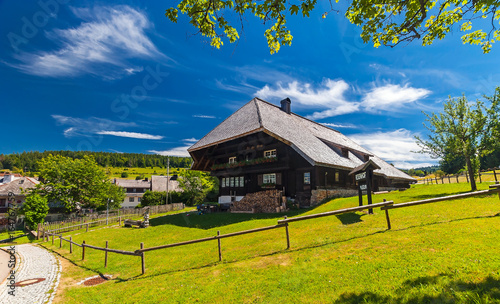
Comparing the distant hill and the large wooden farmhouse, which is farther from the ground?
the distant hill

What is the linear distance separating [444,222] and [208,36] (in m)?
11.1

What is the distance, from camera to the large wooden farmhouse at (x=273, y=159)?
2245 centimetres

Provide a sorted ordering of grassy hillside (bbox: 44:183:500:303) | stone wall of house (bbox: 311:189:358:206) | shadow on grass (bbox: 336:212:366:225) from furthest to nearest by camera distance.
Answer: stone wall of house (bbox: 311:189:358:206), shadow on grass (bbox: 336:212:366:225), grassy hillside (bbox: 44:183:500:303)

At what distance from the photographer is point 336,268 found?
655cm

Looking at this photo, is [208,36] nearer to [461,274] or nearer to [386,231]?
[461,274]

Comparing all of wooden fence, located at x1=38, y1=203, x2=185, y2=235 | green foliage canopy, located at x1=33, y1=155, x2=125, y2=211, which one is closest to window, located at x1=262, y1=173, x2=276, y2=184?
wooden fence, located at x1=38, y1=203, x2=185, y2=235

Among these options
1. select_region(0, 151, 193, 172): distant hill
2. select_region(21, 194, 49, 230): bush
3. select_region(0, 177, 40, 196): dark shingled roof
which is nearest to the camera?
select_region(21, 194, 49, 230): bush

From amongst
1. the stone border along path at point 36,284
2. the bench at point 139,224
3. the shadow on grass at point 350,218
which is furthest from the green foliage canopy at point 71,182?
the shadow on grass at point 350,218

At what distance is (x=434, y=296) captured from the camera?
451 cm

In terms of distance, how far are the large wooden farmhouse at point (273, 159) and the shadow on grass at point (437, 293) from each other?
15.3m

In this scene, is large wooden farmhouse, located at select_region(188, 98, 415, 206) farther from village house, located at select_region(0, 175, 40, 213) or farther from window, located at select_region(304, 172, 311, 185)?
village house, located at select_region(0, 175, 40, 213)

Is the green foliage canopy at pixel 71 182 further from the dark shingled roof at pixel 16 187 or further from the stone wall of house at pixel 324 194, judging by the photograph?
the stone wall of house at pixel 324 194

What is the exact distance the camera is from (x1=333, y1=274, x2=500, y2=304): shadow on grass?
4.27 meters

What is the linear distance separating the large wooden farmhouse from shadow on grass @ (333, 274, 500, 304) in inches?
603
